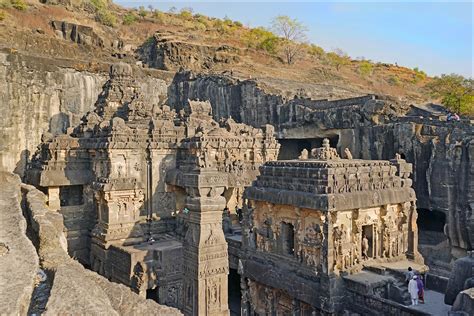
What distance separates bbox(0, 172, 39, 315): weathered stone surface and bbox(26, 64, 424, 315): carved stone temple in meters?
2.71

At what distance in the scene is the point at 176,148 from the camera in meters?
15.7

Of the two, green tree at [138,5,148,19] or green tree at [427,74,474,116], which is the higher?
green tree at [138,5,148,19]

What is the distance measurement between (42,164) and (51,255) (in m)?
11.4

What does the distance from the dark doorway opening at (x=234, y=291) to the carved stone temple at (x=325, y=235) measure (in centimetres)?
195

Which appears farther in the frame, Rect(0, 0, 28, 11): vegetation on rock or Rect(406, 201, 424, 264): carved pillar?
Rect(0, 0, 28, 11): vegetation on rock

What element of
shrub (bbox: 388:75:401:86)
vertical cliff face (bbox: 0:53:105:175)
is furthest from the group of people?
shrub (bbox: 388:75:401:86)

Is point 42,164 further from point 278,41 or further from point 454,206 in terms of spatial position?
point 278,41

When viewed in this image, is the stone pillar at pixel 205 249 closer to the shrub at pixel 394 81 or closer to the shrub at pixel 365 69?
the shrub at pixel 394 81

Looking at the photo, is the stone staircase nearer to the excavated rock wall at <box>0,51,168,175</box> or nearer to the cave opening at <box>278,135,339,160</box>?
the cave opening at <box>278,135,339,160</box>

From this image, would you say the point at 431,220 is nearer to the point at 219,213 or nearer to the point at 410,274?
the point at 410,274

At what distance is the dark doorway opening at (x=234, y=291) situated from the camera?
51.0ft

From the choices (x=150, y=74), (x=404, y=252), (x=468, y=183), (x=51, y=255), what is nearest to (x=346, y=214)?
(x=404, y=252)

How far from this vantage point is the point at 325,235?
35.8 feet

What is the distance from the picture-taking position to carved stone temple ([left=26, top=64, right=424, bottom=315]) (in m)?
7.66
